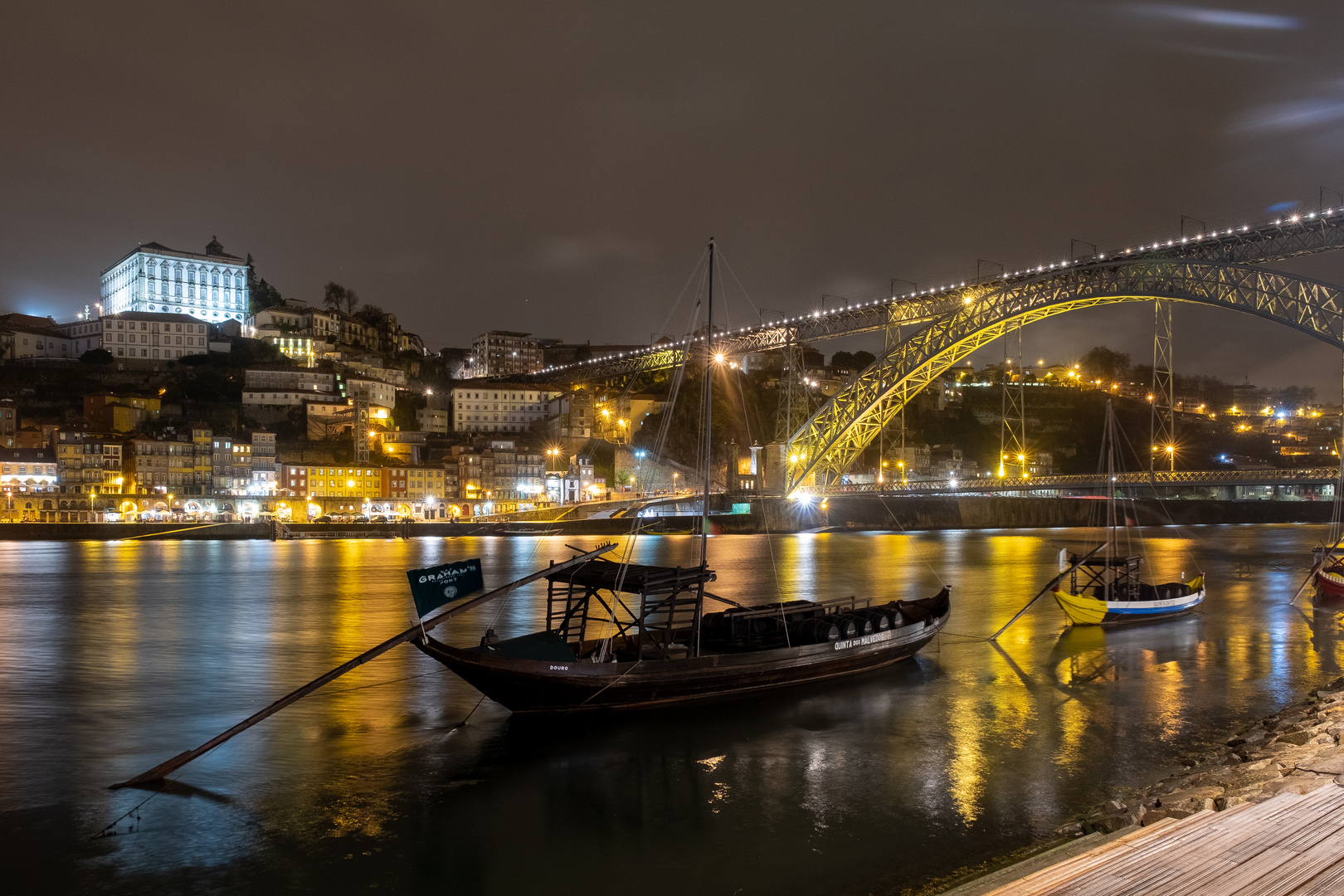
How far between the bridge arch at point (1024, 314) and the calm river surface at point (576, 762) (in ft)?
40.3

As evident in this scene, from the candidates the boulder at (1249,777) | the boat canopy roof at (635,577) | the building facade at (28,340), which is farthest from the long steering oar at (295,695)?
the building facade at (28,340)

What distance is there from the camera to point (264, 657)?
665 inches

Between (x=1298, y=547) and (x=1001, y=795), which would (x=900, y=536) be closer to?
(x=1298, y=547)

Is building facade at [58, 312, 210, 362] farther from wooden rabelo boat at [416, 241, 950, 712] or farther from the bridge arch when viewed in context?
wooden rabelo boat at [416, 241, 950, 712]

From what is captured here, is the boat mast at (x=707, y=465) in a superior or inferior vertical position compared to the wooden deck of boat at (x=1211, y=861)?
superior

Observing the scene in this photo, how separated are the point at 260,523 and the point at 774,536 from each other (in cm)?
3540

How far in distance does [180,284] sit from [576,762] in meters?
95.1

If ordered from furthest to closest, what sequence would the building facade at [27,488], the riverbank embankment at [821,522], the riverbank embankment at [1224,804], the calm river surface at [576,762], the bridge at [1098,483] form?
1. the building facade at [27,488]
2. the riverbank embankment at [821,522]
3. the bridge at [1098,483]
4. the calm river surface at [576,762]
5. the riverbank embankment at [1224,804]

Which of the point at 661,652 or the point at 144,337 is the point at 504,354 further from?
the point at 661,652

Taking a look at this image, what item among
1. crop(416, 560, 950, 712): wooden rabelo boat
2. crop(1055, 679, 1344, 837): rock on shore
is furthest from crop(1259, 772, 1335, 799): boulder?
crop(416, 560, 950, 712): wooden rabelo boat

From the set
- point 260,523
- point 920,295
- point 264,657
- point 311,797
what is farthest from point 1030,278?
point 260,523

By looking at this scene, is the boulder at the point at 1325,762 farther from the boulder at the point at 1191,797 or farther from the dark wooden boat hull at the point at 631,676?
the dark wooden boat hull at the point at 631,676

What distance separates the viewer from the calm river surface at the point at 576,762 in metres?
6.90

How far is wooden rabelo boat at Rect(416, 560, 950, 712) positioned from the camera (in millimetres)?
10016
